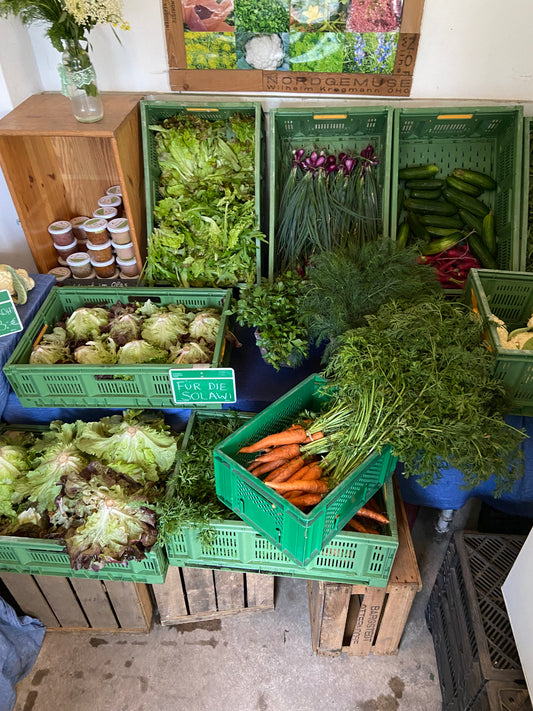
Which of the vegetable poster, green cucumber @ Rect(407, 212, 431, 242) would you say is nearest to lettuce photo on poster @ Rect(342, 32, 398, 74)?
the vegetable poster

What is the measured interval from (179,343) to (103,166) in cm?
132

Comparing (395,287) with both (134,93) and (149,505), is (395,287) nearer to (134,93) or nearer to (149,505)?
(149,505)

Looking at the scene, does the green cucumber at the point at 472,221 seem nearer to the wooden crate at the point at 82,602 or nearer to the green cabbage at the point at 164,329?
the green cabbage at the point at 164,329

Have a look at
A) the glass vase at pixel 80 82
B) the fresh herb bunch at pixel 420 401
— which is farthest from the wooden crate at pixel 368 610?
the glass vase at pixel 80 82

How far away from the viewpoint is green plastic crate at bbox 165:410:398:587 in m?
1.84

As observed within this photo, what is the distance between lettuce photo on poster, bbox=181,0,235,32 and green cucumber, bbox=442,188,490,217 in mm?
1443

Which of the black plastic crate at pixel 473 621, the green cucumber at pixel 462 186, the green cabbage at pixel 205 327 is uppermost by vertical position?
the green cucumber at pixel 462 186

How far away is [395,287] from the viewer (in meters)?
2.03

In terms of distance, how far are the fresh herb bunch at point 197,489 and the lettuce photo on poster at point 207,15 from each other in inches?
77.1

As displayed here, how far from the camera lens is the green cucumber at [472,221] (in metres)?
2.79

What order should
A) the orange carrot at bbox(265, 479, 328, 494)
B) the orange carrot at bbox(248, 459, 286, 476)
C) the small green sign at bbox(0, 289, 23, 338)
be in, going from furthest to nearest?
1. the small green sign at bbox(0, 289, 23, 338)
2. the orange carrot at bbox(248, 459, 286, 476)
3. the orange carrot at bbox(265, 479, 328, 494)

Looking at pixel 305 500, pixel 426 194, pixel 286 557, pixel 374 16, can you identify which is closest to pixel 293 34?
pixel 374 16

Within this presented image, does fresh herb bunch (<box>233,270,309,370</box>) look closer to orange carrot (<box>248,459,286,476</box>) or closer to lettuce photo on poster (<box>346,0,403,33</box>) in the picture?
orange carrot (<box>248,459,286,476</box>)

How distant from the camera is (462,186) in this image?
2811 millimetres
